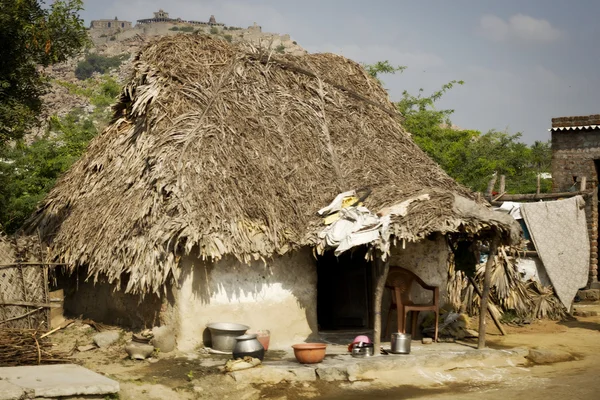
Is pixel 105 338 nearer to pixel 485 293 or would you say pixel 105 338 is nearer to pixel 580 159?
pixel 485 293

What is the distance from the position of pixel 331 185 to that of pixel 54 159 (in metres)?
9.27

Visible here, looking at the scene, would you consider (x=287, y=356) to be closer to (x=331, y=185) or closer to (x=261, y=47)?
(x=331, y=185)

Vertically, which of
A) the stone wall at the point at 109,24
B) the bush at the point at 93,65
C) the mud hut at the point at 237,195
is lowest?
the mud hut at the point at 237,195

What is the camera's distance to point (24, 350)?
329 inches

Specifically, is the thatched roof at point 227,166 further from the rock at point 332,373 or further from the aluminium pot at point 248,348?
the rock at point 332,373

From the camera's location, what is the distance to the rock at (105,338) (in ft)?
31.9

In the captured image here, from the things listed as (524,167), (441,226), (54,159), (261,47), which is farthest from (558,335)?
(524,167)

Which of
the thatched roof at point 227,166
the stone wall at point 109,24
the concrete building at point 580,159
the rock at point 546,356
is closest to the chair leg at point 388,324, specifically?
the thatched roof at point 227,166

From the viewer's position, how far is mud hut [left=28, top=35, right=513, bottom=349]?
930 cm

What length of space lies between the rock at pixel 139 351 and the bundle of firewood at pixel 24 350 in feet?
2.59

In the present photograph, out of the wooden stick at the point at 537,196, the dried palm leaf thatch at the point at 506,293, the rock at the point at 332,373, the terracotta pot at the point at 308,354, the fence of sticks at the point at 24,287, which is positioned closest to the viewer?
the rock at the point at 332,373

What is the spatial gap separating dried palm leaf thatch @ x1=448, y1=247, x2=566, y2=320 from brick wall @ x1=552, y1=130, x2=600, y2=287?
2652 mm

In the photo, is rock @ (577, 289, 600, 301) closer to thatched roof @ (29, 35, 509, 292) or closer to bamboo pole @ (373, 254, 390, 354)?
thatched roof @ (29, 35, 509, 292)

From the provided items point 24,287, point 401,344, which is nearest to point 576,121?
point 401,344
